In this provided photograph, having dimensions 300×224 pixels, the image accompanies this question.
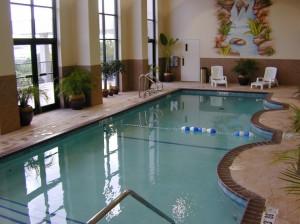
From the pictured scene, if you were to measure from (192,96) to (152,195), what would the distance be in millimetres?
8574

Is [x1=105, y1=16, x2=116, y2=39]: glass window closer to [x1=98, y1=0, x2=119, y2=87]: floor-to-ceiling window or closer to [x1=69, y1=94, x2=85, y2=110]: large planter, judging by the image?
[x1=98, y1=0, x2=119, y2=87]: floor-to-ceiling window

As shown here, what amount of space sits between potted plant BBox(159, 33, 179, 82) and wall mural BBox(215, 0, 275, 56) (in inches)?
78.8

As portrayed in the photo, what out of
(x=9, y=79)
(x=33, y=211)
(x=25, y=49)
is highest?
(x=25, y=49)

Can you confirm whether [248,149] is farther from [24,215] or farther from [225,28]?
[225,28]

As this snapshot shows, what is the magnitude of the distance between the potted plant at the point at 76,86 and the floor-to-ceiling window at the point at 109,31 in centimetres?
230

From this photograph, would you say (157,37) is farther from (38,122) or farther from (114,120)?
(38,122)

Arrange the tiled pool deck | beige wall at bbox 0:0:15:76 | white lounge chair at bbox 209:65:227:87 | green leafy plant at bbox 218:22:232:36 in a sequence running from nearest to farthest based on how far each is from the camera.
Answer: the tiled pool deck → beige wall at bbox 0:0:15:76 → white lounge chair at bbox 209:65:227:87 → green leafy plant at bbox 218:22:232:36

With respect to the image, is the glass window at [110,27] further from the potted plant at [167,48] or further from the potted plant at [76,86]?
the potted plant at [167,48]

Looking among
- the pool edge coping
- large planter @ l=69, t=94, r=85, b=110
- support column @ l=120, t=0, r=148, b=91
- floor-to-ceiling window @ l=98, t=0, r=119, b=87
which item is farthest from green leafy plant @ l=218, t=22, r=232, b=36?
the pool edge coping

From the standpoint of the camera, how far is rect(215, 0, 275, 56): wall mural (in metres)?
14.1

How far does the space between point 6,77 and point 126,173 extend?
11.1 feet

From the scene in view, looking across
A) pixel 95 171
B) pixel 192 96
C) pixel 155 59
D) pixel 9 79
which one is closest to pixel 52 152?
pixel 95 171

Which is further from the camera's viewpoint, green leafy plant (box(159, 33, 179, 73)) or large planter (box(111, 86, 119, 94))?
green leafy plant (box(159, 33, 179, 73))

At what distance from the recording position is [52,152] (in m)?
6.74
